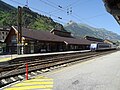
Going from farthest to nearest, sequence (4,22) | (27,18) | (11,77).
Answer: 1. (27,18)
2. (4,22)
3. (11,77)

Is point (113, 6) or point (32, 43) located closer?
point (113, 6)

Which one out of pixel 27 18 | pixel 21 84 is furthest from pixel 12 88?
pixel 27 18

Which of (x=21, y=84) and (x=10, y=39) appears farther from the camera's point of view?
(x=10, y=39)

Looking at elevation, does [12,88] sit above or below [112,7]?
below

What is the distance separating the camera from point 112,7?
1015cm

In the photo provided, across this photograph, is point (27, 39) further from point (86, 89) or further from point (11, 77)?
point (86, 89)

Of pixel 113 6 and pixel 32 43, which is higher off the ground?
pixel 32 43

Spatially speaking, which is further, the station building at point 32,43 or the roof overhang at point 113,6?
the station building at point 32,43

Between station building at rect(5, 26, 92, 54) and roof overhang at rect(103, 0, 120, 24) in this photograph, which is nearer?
roof overhang at rect(103, 0, 120, 24)

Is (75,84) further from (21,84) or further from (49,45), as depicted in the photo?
(49,45)

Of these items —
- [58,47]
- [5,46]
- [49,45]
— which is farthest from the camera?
[58,47]

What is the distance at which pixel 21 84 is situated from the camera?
45.1ft

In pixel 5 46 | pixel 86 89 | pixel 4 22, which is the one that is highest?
pixel 4 22

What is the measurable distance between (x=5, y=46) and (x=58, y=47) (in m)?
17.6
